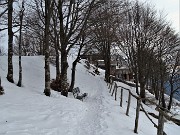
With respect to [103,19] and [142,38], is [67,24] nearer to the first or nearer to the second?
[103,19]

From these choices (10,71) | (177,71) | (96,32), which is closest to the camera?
(10,71)

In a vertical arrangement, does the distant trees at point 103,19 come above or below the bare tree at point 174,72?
above

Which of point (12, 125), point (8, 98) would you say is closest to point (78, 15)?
point (8, 98)

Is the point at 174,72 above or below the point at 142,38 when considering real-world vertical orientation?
below

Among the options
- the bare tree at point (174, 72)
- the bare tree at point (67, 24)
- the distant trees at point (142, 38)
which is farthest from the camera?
the bare tree at point (174, 72)

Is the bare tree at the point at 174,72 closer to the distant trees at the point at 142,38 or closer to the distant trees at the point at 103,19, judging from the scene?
the distant trees at the point at 142,38

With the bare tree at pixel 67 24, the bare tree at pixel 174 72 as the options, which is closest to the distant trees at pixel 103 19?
the bare tree at pixel 67 24

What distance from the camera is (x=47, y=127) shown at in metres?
9.62

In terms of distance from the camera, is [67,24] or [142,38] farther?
[142,38]

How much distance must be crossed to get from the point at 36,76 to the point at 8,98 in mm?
15443

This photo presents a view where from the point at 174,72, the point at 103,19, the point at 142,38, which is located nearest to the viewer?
the point at 103,19

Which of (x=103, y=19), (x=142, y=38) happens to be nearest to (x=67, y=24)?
(x=103, y=19)

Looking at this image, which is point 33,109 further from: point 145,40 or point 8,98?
point 145,40

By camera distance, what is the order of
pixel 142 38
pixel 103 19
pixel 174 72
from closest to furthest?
pixel 103 19 < pixel 142 38 < pixel 174 72
